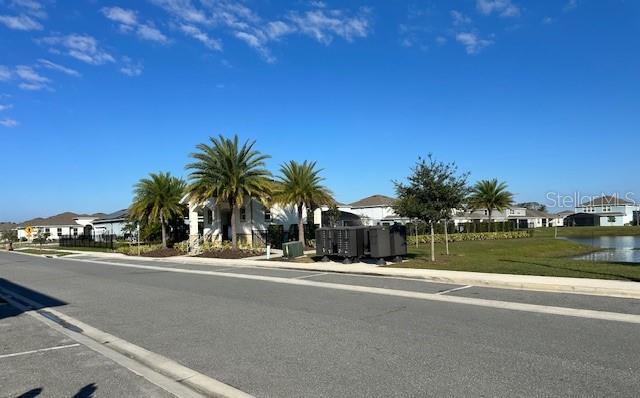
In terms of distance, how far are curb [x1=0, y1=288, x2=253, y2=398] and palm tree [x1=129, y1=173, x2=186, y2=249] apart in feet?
102

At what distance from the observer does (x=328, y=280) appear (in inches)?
694

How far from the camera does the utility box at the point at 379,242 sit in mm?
22219

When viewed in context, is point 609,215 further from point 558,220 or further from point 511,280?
point 511,280

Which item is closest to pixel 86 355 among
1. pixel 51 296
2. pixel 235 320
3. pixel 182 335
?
pixel 182 335

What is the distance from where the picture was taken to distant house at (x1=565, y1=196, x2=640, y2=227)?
102m

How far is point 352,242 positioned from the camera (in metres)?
23.1

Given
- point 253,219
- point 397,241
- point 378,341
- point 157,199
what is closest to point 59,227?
point 157,199

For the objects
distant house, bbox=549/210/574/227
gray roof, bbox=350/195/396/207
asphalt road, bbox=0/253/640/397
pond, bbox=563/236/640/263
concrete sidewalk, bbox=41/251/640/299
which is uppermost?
gray roof, bbox=350/195/396/207

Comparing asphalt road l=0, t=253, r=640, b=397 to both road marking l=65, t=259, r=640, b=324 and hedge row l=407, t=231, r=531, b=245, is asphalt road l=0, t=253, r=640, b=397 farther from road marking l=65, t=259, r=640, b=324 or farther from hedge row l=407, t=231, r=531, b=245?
hedge row l=407, t=231, r=531, b=245

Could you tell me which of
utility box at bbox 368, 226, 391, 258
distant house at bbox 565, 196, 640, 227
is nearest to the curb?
utility box at bbox 368, 226, 391, 258

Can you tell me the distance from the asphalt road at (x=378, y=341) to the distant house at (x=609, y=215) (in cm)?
10227

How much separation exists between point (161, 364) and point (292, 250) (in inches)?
810

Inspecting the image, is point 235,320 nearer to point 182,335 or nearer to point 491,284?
point 182,335

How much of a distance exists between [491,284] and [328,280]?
540 centimetres
